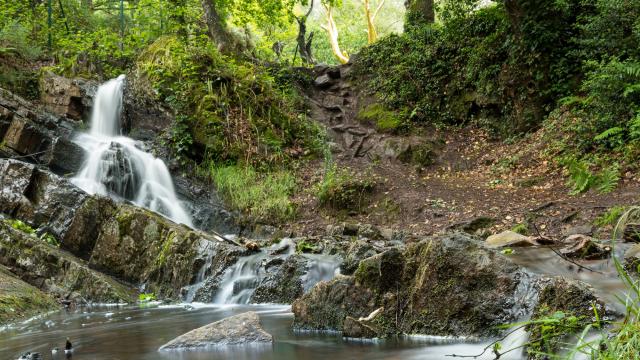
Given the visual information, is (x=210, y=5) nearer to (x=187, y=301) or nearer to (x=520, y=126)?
(x=520, y=126)

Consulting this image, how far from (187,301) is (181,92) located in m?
8.40

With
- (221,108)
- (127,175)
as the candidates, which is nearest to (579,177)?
(221,108)

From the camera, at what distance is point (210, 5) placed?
17.7 m

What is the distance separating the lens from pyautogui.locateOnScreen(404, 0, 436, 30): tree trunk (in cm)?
1903

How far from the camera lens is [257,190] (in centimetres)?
1322

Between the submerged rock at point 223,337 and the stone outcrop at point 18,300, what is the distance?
2726 mm

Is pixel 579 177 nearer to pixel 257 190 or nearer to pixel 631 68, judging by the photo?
pixel 631 68

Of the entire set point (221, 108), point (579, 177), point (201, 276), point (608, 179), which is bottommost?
point (201, 276)

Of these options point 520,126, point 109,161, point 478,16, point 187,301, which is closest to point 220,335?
point 187,301

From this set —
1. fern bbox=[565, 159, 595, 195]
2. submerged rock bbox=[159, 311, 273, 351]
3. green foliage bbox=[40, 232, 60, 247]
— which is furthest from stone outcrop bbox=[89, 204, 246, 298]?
fern bbox=[565, 159, 595, 195]

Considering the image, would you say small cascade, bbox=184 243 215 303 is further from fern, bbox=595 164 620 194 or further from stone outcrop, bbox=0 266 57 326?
fern, bbox=595 164 620 194

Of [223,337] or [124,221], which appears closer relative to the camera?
[223,337]

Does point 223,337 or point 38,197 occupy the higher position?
point 38,197

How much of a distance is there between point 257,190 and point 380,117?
5.16 meters
